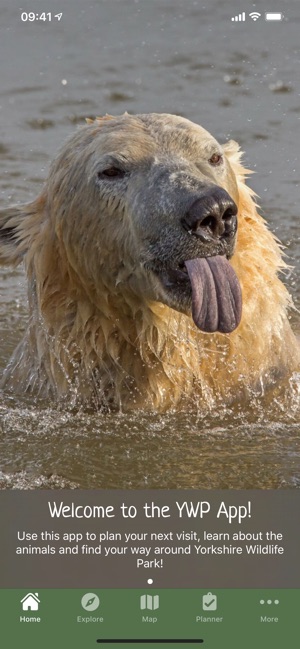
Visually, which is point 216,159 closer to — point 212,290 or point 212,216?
point 212,216

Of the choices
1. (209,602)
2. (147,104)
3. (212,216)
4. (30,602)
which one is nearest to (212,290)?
(212,216)

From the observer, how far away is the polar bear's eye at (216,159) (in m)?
5.54

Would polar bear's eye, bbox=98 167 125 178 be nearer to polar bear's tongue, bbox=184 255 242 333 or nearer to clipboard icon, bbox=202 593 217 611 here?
polar bear's tongue, bbox=184 255 242 333

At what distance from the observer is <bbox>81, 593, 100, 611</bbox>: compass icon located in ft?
13.4

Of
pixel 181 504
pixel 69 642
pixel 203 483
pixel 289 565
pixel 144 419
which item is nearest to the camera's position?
pixel 69 642

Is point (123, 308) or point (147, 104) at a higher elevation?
point (147, 104)

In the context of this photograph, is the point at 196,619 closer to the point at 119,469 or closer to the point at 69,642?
the point at 69,642

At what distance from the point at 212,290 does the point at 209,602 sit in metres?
1.43

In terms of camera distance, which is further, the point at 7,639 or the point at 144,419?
the point at 144,419

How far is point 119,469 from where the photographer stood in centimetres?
564

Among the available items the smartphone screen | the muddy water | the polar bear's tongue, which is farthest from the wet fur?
the polar bear's tongue

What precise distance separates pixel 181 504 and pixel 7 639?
3.06ft

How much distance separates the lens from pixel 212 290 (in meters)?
5.02

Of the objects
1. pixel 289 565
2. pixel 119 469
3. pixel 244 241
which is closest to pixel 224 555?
pixel 289 565
